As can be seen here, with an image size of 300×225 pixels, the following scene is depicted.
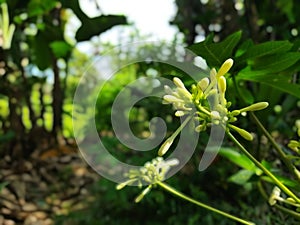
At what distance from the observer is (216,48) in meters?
0.52

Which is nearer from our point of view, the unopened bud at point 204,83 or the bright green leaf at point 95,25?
the unopened bud at point 204,83

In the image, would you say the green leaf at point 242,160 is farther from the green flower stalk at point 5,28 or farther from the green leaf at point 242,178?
the green flower stalk at point 5,28

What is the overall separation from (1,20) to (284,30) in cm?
82

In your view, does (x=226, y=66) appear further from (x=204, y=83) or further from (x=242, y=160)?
(x=242, y=160)

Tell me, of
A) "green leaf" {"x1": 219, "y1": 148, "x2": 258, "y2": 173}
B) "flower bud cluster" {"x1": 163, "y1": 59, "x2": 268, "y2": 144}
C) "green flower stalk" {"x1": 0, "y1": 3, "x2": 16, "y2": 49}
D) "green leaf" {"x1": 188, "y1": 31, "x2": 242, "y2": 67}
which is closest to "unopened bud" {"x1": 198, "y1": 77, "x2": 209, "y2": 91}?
"flower bud cluster" {"x1": 163, "y1": 59, "x2": 268, "y2": 144}

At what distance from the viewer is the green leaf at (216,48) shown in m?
0.51

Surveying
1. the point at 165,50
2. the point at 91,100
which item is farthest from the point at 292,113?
the point at 91,100

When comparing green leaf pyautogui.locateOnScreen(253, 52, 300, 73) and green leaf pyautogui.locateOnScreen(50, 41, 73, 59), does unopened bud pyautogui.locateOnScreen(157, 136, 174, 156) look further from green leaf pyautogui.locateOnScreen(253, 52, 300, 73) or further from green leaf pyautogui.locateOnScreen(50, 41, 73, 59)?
green leaf pyautogui.locateOnScreen(50, 41, 73, 59)

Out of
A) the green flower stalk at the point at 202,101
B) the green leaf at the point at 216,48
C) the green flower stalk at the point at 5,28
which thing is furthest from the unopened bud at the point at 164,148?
the green flower stalk at the point at 5,28

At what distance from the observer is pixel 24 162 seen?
5.08 feet

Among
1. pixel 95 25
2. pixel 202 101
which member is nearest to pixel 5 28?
pixel 95 25

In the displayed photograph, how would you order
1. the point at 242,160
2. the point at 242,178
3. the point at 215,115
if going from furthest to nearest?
the point at 242,178 < the point at 242,160 < the point at 215,115

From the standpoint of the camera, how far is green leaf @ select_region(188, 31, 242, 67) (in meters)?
0.51

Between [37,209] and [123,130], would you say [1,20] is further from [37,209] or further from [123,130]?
[37,209]
